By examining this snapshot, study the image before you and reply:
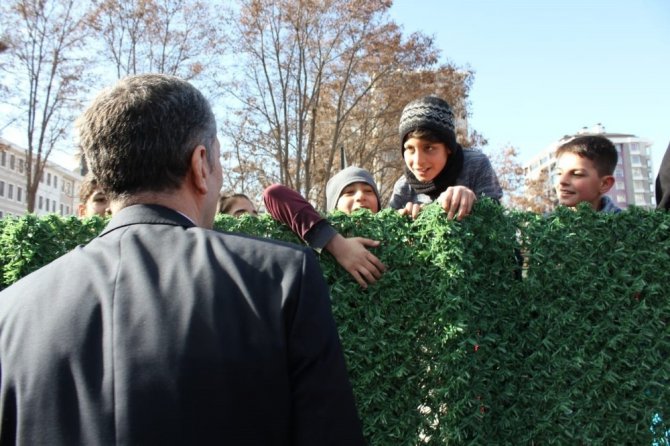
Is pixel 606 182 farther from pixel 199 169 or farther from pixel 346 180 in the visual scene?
pixel 199 169

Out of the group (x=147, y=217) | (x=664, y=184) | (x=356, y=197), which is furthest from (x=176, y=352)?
(x=664, y=184)

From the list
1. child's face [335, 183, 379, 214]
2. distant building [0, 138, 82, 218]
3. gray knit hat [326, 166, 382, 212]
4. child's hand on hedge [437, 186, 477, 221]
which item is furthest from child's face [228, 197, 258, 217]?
distant building [0, 138, 82, 218]

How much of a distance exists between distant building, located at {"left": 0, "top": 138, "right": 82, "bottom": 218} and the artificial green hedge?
7057 centimetres

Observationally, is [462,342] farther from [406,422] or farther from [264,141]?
[264,141]

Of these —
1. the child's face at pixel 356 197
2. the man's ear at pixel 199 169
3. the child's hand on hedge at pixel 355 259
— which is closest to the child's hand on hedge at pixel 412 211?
the child's hand on hedge at pixel 355 259

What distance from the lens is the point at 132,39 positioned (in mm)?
21016

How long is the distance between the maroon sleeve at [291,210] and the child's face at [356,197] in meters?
1.20

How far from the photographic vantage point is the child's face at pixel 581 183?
14.0 feet

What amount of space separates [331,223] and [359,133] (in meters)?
23.2

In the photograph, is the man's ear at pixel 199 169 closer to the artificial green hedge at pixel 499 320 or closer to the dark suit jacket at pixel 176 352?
the dark suit jacket at pixel 176 352

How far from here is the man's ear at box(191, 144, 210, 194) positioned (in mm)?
1644

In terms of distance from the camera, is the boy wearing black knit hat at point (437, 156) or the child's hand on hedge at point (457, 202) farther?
the boy wearing black knit hat at point (437, 156)

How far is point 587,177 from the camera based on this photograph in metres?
4.28

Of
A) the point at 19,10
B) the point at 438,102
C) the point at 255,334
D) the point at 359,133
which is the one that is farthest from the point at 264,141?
the point at 255,334
